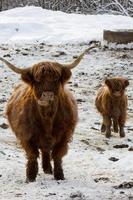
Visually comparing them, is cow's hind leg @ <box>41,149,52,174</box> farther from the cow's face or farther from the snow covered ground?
the cow's face

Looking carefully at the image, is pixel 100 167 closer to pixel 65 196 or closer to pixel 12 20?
pixel 65 196

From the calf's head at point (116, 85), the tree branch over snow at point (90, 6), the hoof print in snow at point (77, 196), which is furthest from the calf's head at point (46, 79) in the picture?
the tree branch over snow at point (90, 6)

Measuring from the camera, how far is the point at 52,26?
22234 millimetres

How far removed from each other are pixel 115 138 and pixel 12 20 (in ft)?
42.3

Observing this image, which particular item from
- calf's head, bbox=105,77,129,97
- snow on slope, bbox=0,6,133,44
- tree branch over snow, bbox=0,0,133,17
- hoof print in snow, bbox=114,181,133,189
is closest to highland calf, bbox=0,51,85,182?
hoof print in snow, bbox=114,181,133,189

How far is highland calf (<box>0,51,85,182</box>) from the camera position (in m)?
6.61

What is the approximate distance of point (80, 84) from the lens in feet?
50.8

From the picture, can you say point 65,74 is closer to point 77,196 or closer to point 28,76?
point 28,76

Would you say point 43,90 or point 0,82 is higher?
point 43,90

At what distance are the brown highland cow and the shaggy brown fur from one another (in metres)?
3.40

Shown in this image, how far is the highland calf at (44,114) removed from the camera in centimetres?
661

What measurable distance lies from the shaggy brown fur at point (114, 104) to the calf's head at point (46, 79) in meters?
4.03

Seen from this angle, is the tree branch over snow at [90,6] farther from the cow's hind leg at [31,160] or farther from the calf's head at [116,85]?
the cow's hind leg at [31,160]

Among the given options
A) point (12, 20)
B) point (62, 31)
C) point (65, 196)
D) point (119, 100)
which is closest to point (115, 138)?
point (119, 100)
